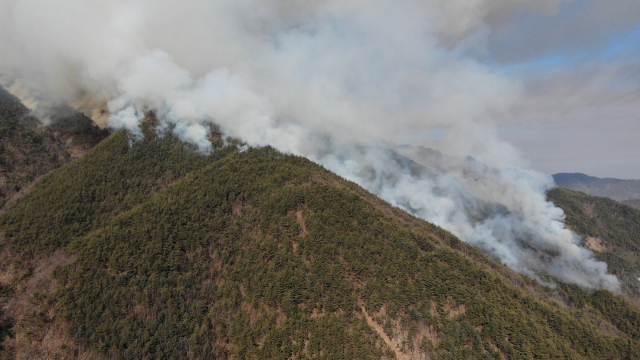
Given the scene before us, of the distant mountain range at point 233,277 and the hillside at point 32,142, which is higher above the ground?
the hillside at point 32,142

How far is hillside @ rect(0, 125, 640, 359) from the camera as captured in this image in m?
60.2

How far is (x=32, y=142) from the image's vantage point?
97875mm

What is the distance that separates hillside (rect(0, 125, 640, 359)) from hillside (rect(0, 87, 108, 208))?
9.79 metres

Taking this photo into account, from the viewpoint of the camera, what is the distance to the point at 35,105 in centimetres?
10600

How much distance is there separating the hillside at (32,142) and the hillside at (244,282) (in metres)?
9.79

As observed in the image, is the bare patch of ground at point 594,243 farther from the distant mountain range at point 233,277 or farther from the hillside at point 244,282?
the hillside at point 244,282

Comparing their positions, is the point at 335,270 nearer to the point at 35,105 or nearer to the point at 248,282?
the point at 248,282

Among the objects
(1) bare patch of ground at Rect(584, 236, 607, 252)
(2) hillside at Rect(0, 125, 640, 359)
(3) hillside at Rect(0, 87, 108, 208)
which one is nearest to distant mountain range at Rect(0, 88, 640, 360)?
(2) hillside at Rect(0, 125, 640, 359)

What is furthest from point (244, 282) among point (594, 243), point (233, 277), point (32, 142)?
point (594, 243)

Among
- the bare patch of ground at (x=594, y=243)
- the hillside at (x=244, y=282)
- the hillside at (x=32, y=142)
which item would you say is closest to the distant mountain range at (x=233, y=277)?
the hillside at (x=244, y=282)

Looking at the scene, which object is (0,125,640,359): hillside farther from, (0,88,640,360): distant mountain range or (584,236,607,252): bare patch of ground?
(584,236,607,252): bare patch of ground

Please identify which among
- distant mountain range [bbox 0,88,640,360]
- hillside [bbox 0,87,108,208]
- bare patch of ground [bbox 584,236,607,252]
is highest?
bare patch of ground [bbox 584,236,607,252]

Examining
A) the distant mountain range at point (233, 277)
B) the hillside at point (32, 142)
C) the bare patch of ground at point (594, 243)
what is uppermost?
the bare patch of ground at point (594, 243)

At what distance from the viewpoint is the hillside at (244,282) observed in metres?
60.2
